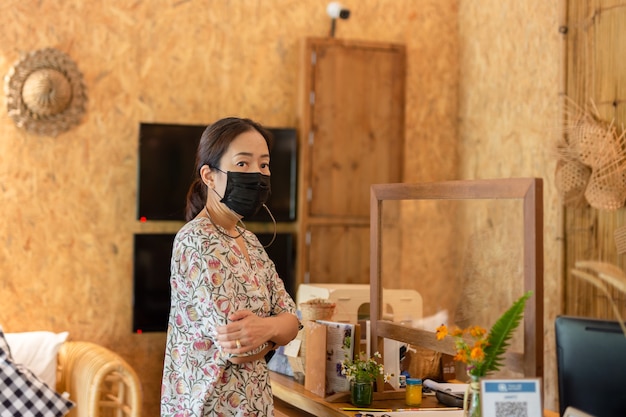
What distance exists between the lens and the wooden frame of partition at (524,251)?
2.10 m

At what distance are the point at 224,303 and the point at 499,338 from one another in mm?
721

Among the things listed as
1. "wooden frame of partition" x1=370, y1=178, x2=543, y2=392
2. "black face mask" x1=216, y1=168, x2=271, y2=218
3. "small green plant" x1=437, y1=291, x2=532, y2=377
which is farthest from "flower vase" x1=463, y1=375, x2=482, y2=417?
"black face mask" x1=216, y1=168, x2=271, y2=218

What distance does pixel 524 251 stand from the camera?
2160mm

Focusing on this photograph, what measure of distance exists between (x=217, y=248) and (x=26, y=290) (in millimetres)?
2631

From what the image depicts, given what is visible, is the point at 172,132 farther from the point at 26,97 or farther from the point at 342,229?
the point at 342,229

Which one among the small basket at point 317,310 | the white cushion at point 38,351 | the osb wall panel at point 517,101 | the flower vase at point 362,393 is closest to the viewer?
the flower vase at point 362,393

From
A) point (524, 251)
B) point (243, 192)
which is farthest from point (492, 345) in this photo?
point (243, 192)

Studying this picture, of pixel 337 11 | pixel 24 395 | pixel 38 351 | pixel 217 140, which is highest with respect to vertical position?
pixel 337 11

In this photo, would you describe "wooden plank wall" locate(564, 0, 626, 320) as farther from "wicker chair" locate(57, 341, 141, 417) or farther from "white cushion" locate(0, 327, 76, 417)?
"white cushion" locate(0, 327, 76, 417)

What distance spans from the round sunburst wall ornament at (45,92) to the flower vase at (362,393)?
105 inches

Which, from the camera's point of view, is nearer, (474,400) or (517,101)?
(474,400)

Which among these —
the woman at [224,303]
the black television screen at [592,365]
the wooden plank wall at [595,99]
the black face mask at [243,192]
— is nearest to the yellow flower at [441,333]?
the black television screen at [592,365]

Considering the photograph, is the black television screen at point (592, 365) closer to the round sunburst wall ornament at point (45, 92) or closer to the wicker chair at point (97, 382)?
the wicker chair at point (97, 382)

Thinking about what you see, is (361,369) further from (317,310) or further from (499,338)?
(499,338)
